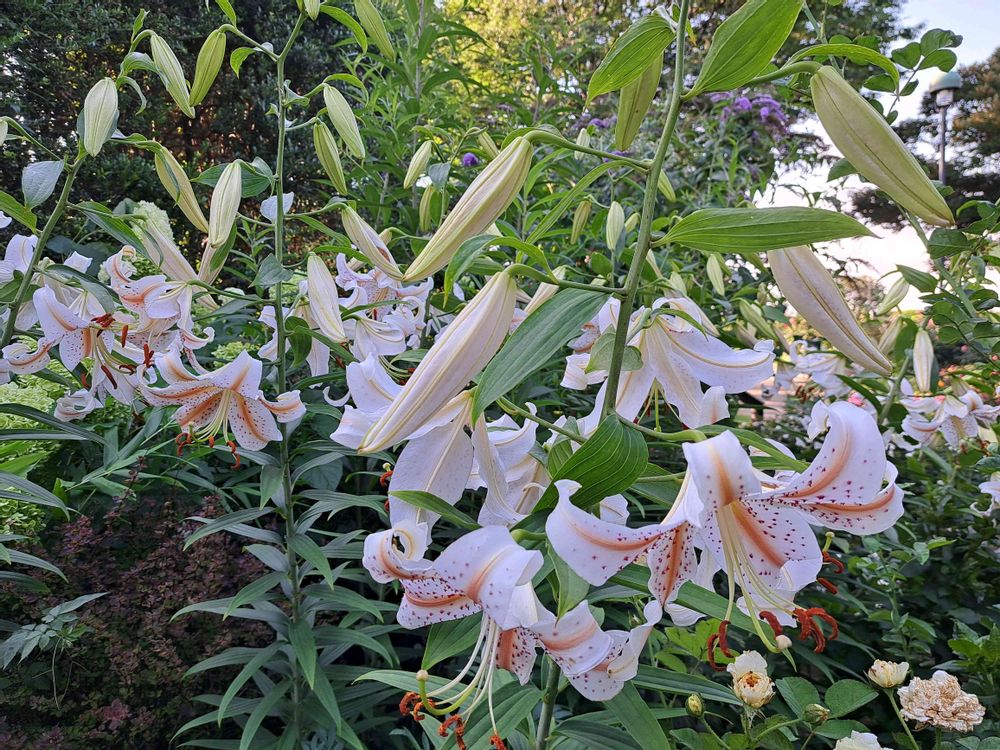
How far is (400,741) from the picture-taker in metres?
1.25

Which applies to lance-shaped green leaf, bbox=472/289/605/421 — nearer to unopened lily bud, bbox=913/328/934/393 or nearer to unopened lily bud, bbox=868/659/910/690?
unopened lily bud, bbox=868/659/910/690

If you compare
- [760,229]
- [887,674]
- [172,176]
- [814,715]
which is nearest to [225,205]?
[172,176]

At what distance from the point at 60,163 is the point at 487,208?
2.43ft

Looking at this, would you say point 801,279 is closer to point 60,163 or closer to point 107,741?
point 60,163

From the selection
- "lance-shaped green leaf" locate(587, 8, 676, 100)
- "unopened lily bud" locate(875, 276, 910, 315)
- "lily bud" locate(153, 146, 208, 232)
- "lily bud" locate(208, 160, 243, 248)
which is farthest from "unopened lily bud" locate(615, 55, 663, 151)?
"unopened lily bud" locate(875, 276, 910, 315)

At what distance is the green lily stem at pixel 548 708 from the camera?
2.03 ft

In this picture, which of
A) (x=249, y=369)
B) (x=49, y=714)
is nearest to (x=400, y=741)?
(x=49, y=714)

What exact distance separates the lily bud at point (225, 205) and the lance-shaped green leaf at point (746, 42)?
0.77 m

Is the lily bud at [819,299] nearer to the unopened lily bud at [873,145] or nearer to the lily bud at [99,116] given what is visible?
the unopened lily bud at [873,145]

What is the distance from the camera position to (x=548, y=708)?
64cm

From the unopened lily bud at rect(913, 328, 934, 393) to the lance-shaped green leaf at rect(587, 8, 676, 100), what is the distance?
1187mm

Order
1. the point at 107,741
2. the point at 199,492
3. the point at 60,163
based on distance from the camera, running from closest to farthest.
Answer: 1. the point at 60,163
2. the point at 107,741
3. the point at 199,492

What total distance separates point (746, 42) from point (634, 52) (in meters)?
0.09

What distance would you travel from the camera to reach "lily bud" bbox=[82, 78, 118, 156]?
100cm
